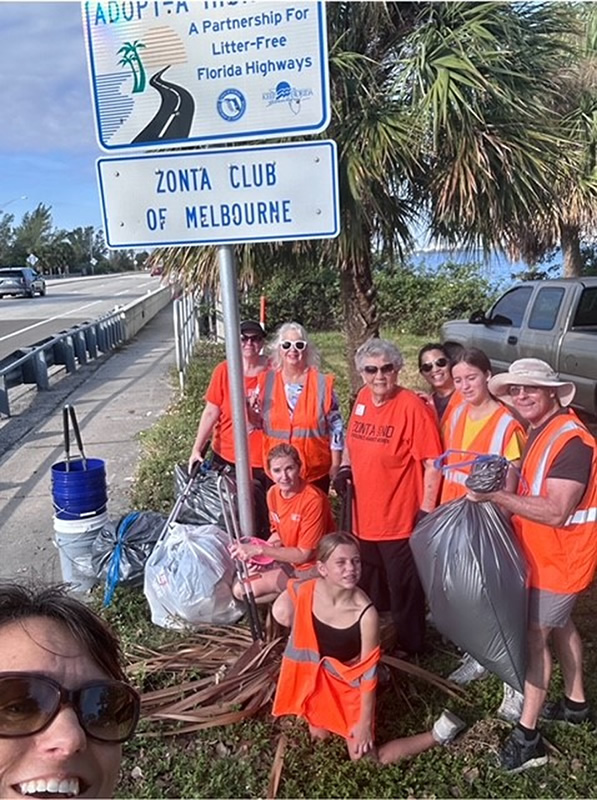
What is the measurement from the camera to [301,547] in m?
3.09

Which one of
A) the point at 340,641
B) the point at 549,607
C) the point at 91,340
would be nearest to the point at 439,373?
the point at 549,607

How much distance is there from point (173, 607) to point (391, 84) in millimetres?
4204

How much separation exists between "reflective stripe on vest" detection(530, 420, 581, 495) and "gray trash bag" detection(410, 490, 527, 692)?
211mm

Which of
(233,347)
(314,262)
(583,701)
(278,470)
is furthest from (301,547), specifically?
(314,262)

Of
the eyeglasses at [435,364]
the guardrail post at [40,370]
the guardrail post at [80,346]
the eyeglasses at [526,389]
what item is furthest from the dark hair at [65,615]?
the guardrail post at [80,346]

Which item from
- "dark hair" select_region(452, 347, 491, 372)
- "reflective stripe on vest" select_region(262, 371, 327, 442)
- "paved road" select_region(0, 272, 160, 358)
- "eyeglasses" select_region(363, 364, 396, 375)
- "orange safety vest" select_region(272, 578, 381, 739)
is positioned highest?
"dark hair" select_region(452, 347, 491, 372)

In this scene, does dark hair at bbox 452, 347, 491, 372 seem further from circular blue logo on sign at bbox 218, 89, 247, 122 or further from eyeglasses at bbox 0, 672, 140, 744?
eyeglasses at bbox 0, 672, 140, 744

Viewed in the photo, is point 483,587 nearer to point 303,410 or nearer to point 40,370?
point 303,410

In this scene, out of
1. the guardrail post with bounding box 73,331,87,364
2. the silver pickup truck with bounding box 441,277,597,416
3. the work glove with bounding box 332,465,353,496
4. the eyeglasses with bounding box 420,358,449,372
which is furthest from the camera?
the guardrail post with bounding box 73,331,87,364

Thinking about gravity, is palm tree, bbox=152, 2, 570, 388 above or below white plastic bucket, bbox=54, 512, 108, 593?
above

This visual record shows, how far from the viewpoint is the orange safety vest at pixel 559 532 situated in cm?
240

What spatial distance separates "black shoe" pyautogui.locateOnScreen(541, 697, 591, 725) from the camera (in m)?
2.75

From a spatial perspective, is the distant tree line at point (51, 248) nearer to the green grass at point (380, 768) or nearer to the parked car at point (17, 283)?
the parked car at point (17, 283)

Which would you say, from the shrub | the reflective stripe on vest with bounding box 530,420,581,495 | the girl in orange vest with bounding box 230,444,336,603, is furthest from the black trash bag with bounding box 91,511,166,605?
the shrub
